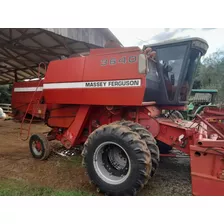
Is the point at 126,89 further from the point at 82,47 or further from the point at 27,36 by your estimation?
the point at 27,36

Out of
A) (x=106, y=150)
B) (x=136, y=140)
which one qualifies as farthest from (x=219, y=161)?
(x=106, y=150)

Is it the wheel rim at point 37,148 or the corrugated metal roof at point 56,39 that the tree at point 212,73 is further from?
the wheel rim at point 37,148

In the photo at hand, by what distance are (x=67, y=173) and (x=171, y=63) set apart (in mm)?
2844

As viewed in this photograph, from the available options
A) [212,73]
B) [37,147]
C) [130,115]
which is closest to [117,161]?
[130,115]

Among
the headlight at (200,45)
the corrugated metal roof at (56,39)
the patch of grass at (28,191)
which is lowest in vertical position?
the patch of grass at (28,191)

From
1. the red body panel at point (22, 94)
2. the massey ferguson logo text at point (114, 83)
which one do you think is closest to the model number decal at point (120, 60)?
the massey ferguson logo text at point (114, 83)

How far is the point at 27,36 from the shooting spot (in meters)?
8.27

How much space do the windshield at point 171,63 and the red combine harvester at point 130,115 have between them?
0.06ft

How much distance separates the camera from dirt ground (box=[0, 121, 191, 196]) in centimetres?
340

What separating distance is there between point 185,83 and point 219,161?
196 cm

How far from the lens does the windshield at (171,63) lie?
147 inches

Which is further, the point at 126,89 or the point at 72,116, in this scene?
the point at 72,116

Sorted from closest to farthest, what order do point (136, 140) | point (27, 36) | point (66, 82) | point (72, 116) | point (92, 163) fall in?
point (136, 140), point (92, 163), point (66, 82), point (72, 116), point (27, 36)

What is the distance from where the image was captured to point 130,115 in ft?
12.5
